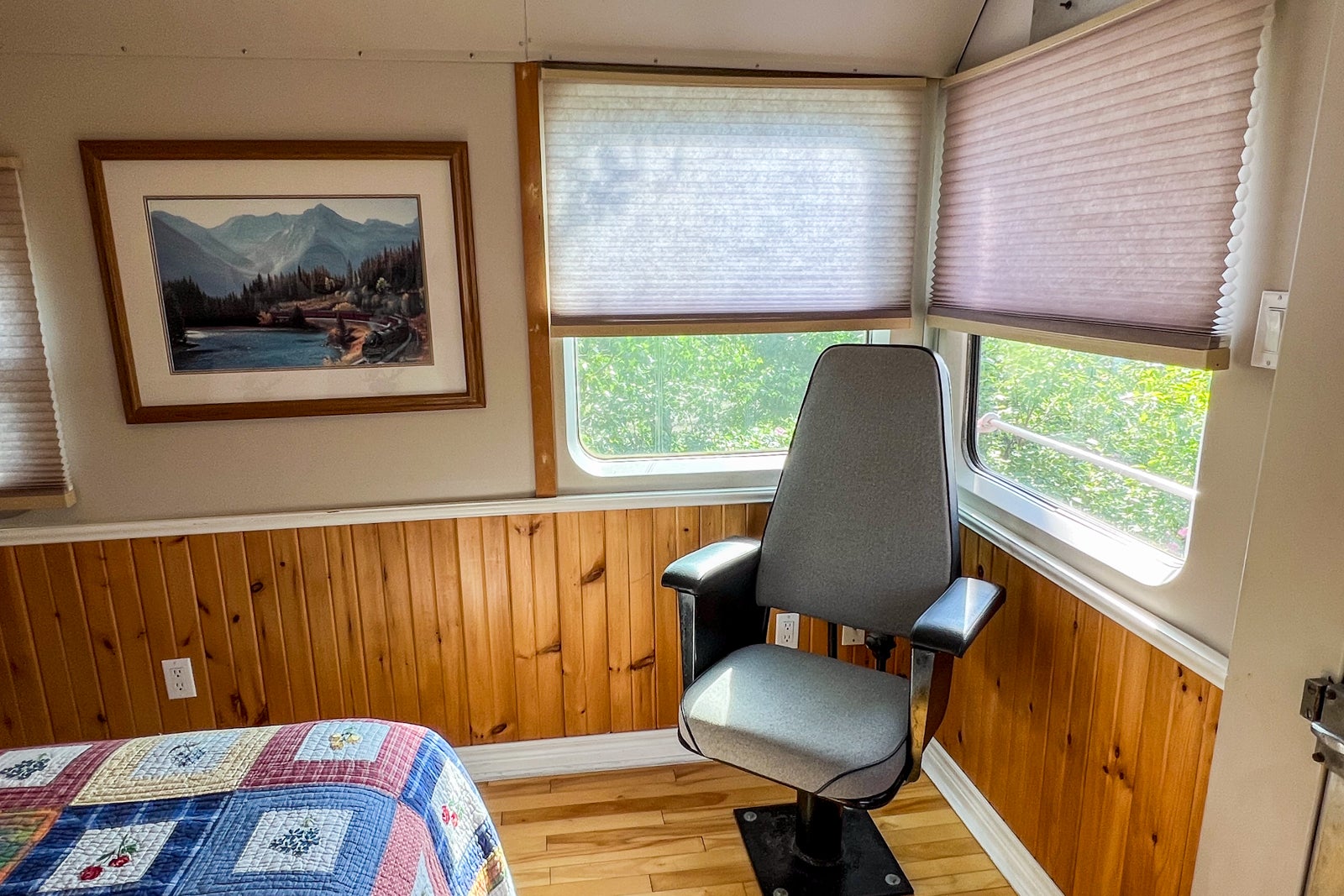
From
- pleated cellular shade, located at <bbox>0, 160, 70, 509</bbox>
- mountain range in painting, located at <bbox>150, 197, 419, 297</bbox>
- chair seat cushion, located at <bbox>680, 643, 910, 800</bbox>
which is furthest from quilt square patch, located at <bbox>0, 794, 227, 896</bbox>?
mountain range in painting, located at <bbox>150, 197, 419, 297</bbox>

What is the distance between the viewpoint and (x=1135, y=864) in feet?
5.13

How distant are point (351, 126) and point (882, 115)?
1377 millimetres

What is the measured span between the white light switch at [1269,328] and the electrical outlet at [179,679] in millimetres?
2561

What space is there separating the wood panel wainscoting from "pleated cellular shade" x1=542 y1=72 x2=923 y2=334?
0.60 m

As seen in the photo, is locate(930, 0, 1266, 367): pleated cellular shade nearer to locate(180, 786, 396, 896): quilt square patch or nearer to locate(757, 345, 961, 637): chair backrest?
locate(757, 345, 961, 637): chair backrest

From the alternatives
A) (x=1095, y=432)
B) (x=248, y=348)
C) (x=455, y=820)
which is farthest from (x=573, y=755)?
(x=1095, y=432)

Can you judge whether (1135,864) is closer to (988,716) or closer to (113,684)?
(988,716)

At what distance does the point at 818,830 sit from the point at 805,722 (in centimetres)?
46

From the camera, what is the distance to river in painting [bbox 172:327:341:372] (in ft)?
6.59

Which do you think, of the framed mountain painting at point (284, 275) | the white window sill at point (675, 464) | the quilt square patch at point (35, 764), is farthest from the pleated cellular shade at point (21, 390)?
the white window sill at point (675, 464)

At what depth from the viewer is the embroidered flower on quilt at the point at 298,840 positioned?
3.55 feet

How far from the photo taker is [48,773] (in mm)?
1266

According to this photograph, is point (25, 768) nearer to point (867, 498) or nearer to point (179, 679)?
point (179, 679)

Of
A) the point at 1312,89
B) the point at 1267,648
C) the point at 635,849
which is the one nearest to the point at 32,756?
the point at 635,849
